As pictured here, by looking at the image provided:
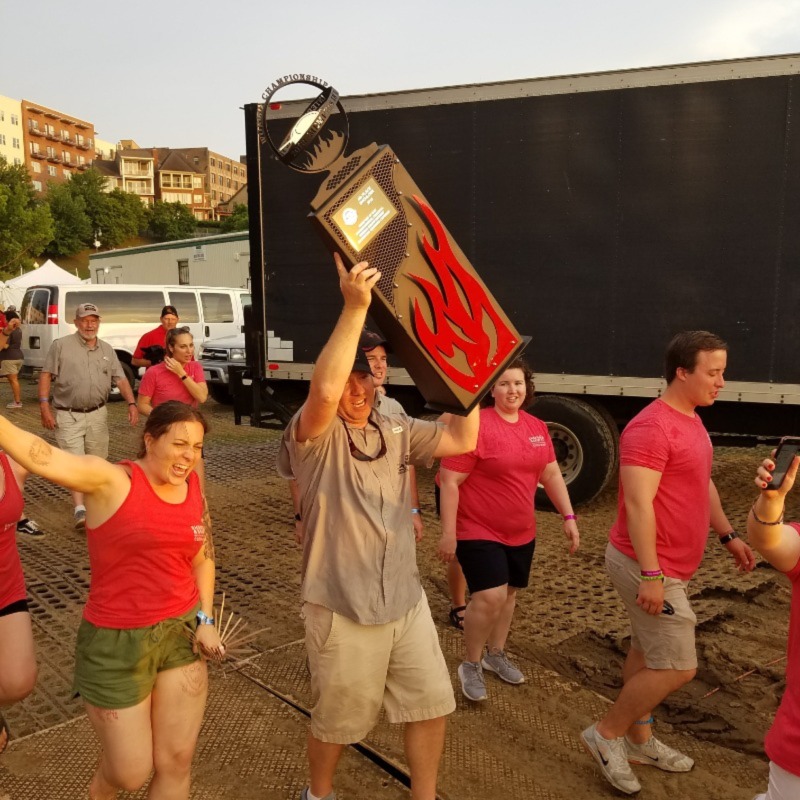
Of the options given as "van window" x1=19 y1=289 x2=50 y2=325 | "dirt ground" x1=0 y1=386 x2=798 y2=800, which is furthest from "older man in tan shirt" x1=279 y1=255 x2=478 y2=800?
"van window" x1=19 y1=289 x2=50 y2=325

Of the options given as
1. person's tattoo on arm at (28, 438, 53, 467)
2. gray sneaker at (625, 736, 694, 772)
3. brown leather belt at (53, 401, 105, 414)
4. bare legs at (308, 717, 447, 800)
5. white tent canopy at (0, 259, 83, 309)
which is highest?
white tent canopy at (0, 259, 83, 309)

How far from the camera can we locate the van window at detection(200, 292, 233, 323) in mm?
16609

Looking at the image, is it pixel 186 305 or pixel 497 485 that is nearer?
pixel 497 485

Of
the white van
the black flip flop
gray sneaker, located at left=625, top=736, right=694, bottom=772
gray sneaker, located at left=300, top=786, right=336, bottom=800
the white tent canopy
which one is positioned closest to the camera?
gray sneaker, located at left=300, top=786, right=336, bottom=800

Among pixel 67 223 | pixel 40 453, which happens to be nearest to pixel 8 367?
pixel 40 453

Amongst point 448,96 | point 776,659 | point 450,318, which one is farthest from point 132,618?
point 448,96

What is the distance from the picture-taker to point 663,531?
9.90ft

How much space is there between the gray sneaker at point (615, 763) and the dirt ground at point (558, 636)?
78 millimetres

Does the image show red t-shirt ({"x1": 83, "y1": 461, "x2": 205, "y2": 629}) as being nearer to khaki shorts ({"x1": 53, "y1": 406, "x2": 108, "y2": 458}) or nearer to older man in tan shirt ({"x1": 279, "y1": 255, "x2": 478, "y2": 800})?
older man in tan shirt ({"x1": 279, "y1": 255, "x2": 478, "y2": 800})

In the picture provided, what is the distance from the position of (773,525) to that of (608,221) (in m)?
5.04

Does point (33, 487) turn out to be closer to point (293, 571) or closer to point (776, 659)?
point (293, 571)

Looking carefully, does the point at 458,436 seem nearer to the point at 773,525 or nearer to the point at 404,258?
the point at 404,258

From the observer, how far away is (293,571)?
5520mm

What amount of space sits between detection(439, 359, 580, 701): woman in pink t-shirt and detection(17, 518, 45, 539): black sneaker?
4.28m
